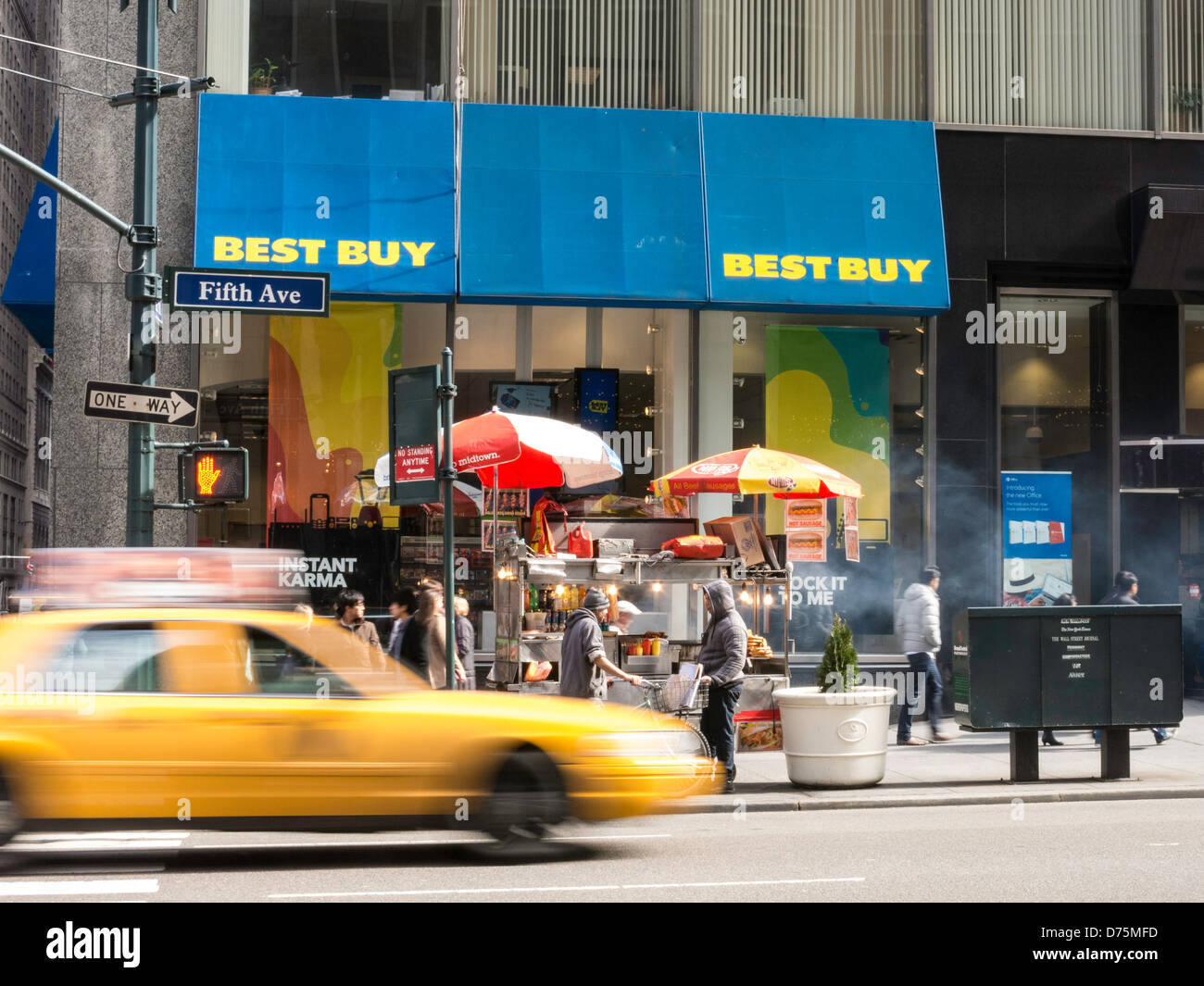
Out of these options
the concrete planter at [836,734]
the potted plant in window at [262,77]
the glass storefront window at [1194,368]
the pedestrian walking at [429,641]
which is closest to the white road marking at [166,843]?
the concrete planter at [836,734]

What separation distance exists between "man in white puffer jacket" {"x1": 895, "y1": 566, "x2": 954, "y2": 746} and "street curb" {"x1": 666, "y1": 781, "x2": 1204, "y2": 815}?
10.4 feet

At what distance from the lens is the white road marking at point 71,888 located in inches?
283

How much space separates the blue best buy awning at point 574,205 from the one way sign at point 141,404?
3.96 m

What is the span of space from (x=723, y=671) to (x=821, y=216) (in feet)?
22.8

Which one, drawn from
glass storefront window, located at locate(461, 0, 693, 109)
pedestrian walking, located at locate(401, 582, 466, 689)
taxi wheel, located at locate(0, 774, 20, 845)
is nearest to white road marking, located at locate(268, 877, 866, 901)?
taxi wheel, located at locate(0, 774, 20, 845)

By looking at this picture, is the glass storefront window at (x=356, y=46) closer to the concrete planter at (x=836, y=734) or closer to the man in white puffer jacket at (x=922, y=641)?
the man in white puffer jacket at (x=922, y=641)

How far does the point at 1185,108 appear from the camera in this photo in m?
18.1

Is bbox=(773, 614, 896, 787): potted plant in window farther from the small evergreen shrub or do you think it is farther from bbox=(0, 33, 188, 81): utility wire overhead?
bbox=(0, 33, 188, 81): utility wire overhead

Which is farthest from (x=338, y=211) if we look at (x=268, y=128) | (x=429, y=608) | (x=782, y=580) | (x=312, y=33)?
(x=782, y=580)

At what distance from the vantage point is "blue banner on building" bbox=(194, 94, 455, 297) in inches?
607

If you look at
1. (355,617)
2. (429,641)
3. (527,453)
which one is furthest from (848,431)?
(429,641)

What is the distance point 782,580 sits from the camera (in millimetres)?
14117

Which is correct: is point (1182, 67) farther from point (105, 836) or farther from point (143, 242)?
point (105, 836)

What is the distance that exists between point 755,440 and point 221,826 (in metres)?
10.2
